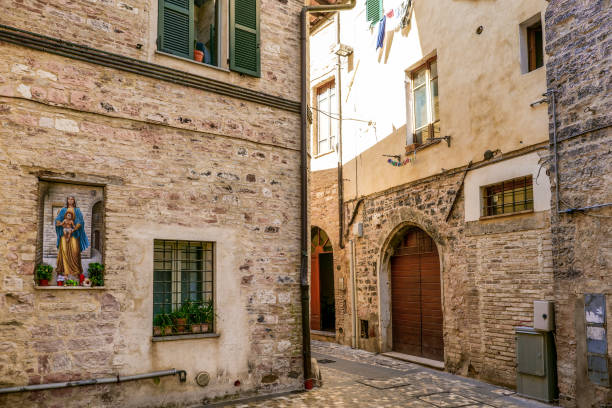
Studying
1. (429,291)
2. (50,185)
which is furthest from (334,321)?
(50,185)

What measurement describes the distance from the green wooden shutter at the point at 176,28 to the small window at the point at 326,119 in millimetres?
6376

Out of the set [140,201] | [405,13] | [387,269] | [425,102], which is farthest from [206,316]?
[405,13]

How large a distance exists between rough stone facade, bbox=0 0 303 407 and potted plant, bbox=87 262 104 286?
68 millimetres

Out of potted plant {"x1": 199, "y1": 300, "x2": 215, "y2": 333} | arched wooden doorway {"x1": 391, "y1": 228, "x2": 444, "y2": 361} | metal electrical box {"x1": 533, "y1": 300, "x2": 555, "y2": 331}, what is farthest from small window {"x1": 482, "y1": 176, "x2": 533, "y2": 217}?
potted plant {"x1": 199, "y1": 300, "x2": 215, "y2": 333}

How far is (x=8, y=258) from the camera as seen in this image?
18.1 ft

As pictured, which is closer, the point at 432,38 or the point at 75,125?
the point at 75,125

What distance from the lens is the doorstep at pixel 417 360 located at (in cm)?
948

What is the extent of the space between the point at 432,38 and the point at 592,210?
4.70 metres

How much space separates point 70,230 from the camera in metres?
5.98

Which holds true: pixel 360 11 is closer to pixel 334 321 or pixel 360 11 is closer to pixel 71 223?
pixel 334 321

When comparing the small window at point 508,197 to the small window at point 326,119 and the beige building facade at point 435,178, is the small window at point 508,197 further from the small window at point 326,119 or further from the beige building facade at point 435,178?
the small window at point 326,119

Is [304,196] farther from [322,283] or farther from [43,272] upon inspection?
[322,283]

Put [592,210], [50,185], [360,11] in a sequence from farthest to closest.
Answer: [360,11], [592,210], [50,185]

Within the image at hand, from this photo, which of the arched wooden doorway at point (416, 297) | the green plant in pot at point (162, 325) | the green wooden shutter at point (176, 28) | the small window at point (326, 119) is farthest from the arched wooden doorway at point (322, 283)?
the green wooden shutter at point (176, 28)
